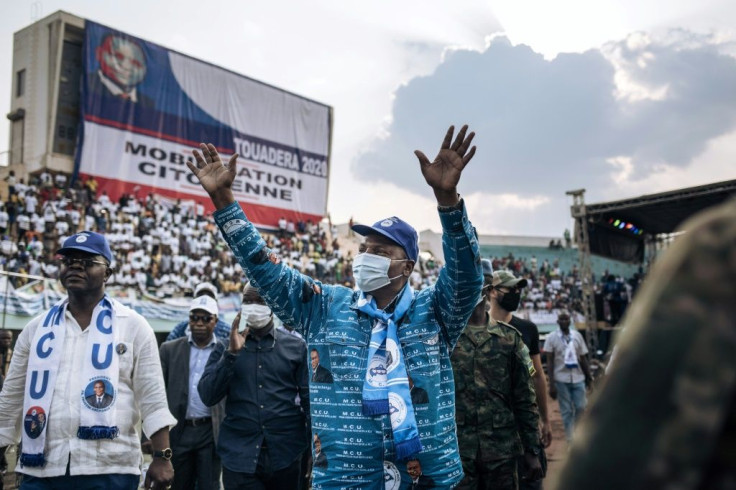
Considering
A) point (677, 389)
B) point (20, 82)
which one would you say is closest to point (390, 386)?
point (677, 389)

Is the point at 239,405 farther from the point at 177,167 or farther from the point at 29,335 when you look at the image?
the point at 177,167

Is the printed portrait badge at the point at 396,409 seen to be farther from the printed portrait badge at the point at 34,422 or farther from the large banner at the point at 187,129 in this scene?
the large banner at the point at 187,129

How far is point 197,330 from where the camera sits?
5406 millimetres

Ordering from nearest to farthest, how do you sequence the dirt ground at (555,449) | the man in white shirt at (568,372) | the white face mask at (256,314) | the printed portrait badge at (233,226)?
the printed portrait badge at (233,226), the white face mask at (256,314), the dirt ground at (555,449), the man in white shirt at (568,372)

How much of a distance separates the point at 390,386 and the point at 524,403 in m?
2.04

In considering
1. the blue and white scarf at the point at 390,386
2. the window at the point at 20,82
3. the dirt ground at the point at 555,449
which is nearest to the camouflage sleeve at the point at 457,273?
the blue and white scarf at the point at 390,386

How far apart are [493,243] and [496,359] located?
4007 centimetres

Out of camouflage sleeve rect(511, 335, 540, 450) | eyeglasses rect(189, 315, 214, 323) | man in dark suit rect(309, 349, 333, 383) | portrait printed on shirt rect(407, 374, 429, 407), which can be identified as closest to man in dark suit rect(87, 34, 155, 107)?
eyeglasses rect(189, 315, 214, 323)

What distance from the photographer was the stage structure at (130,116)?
2612 cm

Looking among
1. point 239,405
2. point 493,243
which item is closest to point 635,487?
point 239,405

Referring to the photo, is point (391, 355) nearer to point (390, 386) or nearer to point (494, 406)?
point (390, 386)

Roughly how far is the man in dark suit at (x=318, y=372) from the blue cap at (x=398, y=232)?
25.8 inches

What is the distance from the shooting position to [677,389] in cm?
59

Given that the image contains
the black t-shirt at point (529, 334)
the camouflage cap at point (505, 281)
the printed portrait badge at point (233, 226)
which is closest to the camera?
the printed portrait badge at point (233, 226)
